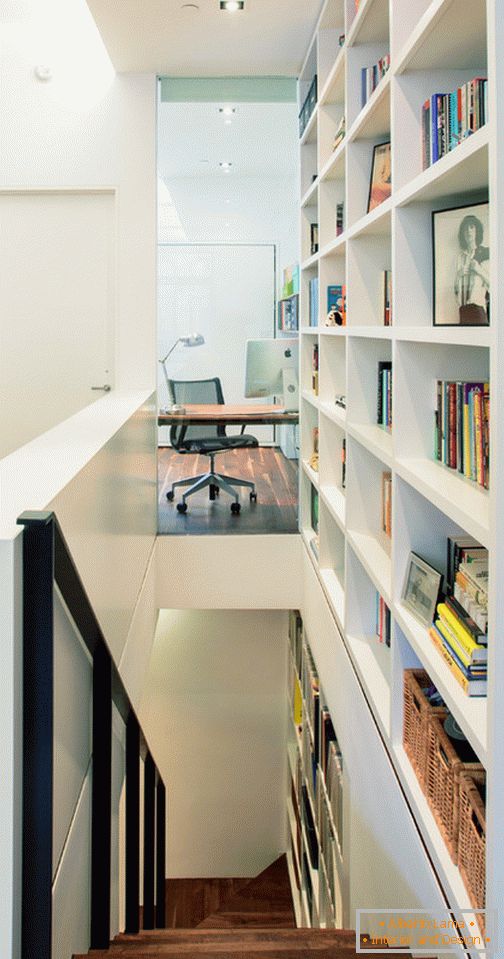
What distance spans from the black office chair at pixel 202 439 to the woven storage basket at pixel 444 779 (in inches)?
129

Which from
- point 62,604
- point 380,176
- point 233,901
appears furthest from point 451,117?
point 233,901

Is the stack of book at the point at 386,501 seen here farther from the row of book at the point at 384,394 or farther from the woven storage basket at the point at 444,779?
the woven storage basket at the point at 444,779

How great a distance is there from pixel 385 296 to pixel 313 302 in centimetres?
162

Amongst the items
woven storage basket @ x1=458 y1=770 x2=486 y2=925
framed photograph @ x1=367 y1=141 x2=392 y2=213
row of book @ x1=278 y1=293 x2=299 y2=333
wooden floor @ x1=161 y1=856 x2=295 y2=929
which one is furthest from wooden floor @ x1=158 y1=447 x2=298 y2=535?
woven storage basket @ x1=458 y1=770 x2=486 y2=925

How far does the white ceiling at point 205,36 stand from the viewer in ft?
13.7

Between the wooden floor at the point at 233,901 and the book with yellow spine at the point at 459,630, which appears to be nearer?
the book with yellow spine at the point at 459,630

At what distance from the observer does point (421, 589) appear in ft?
7.79

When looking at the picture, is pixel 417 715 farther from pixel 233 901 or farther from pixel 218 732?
pixel 233 901

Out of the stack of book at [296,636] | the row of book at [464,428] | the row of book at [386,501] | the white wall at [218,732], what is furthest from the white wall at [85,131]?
the row of book at [464,428]

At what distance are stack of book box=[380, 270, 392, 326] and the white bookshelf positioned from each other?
0.15ft

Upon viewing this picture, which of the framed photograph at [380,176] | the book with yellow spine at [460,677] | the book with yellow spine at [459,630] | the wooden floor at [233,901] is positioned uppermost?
the framed photograph at [380,176]

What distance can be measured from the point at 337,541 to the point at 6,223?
261 centimetres

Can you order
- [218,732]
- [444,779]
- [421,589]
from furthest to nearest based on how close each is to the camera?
1. [218,732]
2. [421,589]
3. [444,779]

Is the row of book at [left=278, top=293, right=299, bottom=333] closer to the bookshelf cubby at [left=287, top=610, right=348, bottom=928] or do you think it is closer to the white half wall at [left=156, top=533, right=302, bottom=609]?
the white half wall at [left=156, top=533, right=302, bottom=609]
